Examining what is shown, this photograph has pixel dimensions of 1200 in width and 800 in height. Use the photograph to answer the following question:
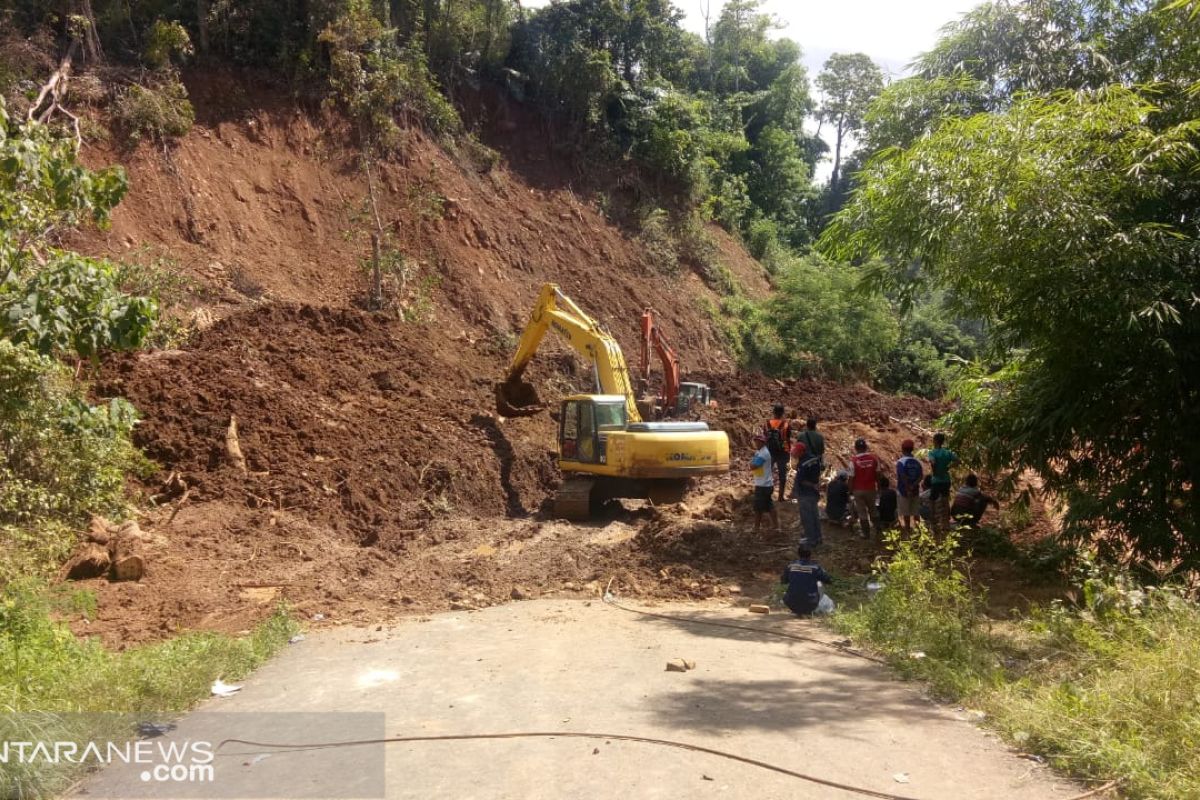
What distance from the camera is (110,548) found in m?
9.42

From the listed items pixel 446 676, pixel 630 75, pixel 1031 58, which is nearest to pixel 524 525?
pixel 446 676

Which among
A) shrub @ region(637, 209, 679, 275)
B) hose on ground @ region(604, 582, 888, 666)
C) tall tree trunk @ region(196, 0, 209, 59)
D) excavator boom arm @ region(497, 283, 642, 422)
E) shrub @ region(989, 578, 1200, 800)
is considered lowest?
hose on ground @ region(604, 582, 888, 666)

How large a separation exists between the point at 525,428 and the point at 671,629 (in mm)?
9441

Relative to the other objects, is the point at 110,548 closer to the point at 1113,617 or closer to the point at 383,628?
the point at 383,628

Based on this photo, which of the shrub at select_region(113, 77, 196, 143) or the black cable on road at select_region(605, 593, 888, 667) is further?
the shrub at select_region(113, 77, 196, 143)

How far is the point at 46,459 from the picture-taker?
9.53 meters

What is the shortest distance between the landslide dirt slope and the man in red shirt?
4.74ft

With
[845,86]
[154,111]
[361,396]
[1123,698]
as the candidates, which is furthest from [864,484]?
[845,86]

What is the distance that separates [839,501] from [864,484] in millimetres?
1081

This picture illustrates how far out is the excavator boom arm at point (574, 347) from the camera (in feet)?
50.3

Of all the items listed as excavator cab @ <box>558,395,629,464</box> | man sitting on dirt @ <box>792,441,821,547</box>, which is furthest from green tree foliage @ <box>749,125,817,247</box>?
man sitting on dirt @ <box>792,441,821,547</box>

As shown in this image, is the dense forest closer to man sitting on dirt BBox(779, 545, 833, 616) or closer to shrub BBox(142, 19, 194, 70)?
shrub BBox(142, 19, 194, 70)

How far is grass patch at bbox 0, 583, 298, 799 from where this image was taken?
500cm

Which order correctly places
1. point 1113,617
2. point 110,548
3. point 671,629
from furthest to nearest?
1. point 110,548
2. point 671,629
3. point 1113,617
